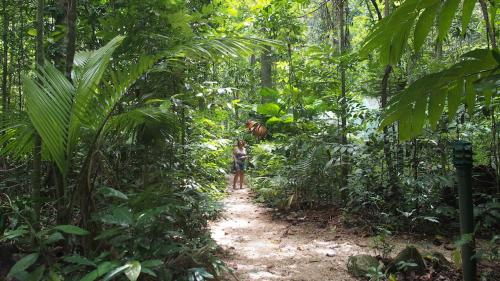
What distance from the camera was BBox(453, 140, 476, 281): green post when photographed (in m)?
2.58

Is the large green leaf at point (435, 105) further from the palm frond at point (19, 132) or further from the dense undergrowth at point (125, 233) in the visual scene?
the palm frond at point (19, 132)

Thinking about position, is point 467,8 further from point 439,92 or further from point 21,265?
point 21,265

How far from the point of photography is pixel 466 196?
8.50ft

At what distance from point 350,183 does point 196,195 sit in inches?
103

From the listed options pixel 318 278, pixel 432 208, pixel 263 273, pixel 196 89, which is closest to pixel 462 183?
pixel 318 278

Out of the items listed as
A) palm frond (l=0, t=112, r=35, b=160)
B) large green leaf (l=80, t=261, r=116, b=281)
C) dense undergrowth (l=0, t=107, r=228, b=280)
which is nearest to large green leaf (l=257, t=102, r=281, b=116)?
dense undergrowth (l=0, t=107, r=228, b=280)

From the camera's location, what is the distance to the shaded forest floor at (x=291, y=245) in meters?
3.98

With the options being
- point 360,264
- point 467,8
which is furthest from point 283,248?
point 467,8

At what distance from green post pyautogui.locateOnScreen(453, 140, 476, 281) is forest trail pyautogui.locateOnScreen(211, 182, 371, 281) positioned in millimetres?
1294

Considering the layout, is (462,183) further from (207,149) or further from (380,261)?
(207,149)

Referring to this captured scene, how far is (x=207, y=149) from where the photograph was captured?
5508 millimetres

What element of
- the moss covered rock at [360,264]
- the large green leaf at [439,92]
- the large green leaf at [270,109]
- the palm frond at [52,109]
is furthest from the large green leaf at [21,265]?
the large green leaf at [270,109]

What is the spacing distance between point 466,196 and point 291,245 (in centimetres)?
269

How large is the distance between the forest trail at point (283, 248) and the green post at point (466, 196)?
129 centimetres
